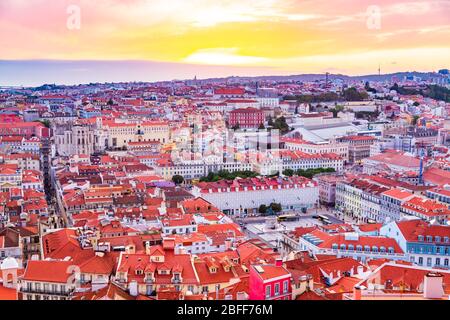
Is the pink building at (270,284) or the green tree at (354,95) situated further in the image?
the green tree at (354,95)

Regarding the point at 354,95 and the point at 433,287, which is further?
the point at 354,95

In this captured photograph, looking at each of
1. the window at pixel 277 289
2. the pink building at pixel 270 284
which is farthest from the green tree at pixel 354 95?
the window at pixel 277 289

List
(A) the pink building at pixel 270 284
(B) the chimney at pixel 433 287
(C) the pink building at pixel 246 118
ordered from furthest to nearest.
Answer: (C) the pink building at pixel 246 118
(A) the pink building at pixel 270 284
(B) the chimney at pixel 433 287

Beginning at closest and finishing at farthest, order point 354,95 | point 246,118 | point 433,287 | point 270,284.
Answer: point 433,287 → point 270,284 → point 246,118 → point 354,95

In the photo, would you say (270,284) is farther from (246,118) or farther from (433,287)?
(246,118)

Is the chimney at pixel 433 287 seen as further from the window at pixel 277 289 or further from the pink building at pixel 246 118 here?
the pink building at pixel 246 118

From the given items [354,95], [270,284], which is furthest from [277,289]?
[354,95]

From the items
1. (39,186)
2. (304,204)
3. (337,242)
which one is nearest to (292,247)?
(337,242)

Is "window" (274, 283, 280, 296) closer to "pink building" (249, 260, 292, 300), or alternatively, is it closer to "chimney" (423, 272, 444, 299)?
"pink building" (249, 260, 292, 300)

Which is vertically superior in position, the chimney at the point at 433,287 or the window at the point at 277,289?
the chimney at the point at 433,287
